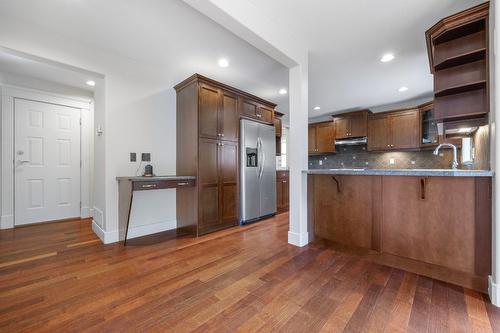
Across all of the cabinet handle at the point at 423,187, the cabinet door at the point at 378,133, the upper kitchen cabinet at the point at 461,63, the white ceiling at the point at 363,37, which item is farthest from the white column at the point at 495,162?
the cabinet door at the point at 378,133

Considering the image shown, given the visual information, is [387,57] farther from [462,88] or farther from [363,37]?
[462,88]

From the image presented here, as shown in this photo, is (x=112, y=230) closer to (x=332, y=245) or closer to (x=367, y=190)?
(x=332, y=245)

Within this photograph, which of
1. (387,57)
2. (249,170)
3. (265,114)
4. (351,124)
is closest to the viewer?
(387,57)

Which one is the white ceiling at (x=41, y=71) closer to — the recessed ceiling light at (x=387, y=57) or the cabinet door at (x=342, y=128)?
the recessed ceiling light at (x=387, y=57)

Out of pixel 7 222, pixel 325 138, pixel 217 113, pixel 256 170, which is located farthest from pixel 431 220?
pixel 7 222

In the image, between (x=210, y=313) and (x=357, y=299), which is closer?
(x=210, y=313)

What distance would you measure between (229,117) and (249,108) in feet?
1.66

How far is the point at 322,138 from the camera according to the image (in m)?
5.95

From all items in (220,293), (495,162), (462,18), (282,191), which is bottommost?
(220,293)

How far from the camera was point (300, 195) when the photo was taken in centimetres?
257

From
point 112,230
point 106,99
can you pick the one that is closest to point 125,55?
point 106,99

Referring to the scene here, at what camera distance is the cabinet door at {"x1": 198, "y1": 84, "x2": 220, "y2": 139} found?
3.00m

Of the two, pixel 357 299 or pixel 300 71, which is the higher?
pixel 300 71

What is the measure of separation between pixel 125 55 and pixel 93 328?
2.99m
